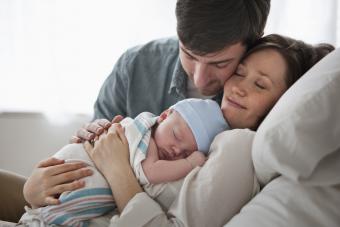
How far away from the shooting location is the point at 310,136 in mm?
805

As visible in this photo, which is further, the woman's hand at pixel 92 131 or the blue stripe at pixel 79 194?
the woman's hand at pixel 92 131

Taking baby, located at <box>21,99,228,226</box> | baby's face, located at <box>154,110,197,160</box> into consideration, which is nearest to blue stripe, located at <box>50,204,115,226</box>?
baby, located at <box>21,99,228,226</box>

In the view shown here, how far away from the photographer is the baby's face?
3.65ft

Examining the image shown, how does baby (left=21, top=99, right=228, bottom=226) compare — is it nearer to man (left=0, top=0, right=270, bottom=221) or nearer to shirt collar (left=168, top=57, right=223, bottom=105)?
man (left=0, top=0, right=270, bottom=221)

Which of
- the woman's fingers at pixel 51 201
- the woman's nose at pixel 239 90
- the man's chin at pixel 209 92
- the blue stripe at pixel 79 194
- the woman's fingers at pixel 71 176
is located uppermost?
the woman's nose at pixel 239 90

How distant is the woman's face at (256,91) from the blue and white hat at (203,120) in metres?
0.04

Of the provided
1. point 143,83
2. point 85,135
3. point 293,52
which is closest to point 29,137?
point 143,83

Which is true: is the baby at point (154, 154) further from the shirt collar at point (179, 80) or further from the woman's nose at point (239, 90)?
the shirt collar at point (179, 80)

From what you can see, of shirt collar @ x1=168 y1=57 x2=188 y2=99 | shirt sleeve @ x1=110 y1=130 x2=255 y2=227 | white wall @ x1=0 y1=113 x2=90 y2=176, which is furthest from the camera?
white wall @ x1=0 y1=113 x2=90 y2=176

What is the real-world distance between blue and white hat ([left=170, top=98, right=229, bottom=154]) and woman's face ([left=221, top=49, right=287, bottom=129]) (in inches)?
1.5

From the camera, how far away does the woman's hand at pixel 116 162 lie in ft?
3.35

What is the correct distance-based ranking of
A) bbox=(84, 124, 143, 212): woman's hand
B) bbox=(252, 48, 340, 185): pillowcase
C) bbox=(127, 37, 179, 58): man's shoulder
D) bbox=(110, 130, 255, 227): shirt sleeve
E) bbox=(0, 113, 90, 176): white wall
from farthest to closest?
bbox=(0, 113, 90, 176): white wall
bbox=(127, 37, 179, 58): man's shoulder
bbox=(84, 124, 143, 212): woman's hand
bbox=(110, 130, 255, 227): shirt sleeve
bbox=(252, 48, 340, 185): pillowcase

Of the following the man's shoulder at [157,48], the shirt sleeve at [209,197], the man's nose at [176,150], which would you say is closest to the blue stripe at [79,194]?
the shirt sleeve at [209,197]

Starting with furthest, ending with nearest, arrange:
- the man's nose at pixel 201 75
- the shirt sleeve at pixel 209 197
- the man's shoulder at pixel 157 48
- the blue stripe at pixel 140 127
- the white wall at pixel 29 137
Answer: the white wall at pixel 29 137
the man's shoulder at pixel 157 48
the man's nose at pixel 201 75
the blue stripe at pixel 140 127
the shirt sleeve at pixel 209 197
